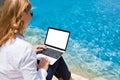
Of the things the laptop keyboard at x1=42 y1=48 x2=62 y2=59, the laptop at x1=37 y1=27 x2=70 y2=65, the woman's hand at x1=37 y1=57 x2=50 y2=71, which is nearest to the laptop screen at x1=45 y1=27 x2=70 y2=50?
the laptop at x1=37 y1=27 x2=70 y2=65

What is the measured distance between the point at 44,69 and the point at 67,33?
942 mm

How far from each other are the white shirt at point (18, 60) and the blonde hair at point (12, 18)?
0.05 m

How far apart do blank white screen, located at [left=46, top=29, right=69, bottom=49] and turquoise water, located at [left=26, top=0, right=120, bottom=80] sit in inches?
62.8

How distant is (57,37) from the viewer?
10.5 feet

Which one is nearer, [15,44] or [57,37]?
[15,44]

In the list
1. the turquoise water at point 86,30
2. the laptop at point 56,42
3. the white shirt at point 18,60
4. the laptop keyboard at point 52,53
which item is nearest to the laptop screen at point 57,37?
the laptop at point 56,42

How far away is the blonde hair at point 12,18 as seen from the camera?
187 cm

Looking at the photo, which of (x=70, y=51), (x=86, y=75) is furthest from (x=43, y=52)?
(x=70, y=51)

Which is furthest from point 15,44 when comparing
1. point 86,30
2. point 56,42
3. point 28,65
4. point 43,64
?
point 86,30

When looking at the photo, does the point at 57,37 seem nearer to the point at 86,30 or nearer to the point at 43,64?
the point at 43,64

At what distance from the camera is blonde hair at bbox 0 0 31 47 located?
1.87 m

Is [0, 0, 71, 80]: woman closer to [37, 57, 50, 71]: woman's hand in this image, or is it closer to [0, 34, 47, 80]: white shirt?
[0, 34, 47, 80]: white shirt

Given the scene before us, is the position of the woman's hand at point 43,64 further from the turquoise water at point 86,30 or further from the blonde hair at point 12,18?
the turquoise water at point 86,30

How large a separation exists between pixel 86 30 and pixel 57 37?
4552 millimetres
